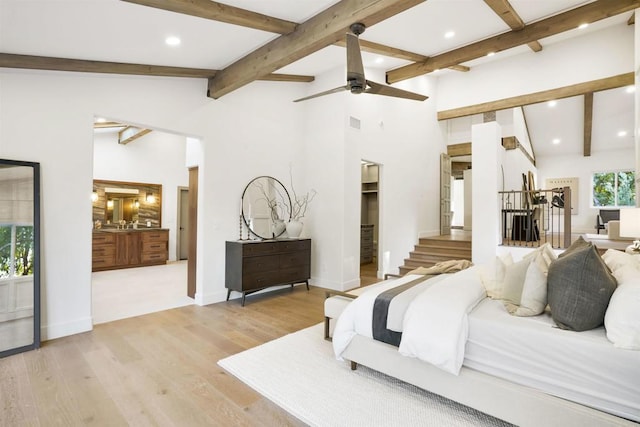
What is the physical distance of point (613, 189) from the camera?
33.0ft

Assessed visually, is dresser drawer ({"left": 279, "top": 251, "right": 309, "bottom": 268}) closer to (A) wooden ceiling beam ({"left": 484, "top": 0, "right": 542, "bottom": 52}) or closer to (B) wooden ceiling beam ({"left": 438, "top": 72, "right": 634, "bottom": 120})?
(A) wooden ceiling beam ({"left": 484, "top": 0, "right": 542, "bottom": 52})

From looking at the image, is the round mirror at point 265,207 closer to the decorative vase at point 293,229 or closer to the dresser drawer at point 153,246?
→ the decorative vase at point 293,229

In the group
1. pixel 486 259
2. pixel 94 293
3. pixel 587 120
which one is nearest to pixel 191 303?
pixel 94 293

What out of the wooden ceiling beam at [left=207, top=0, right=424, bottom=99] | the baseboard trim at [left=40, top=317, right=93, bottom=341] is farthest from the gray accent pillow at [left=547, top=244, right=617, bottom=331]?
the baseboard trim at [left=40, top=317, right=93, bottom=341]

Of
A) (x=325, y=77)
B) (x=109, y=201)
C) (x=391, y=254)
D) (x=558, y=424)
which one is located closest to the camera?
(x=558, y=424)

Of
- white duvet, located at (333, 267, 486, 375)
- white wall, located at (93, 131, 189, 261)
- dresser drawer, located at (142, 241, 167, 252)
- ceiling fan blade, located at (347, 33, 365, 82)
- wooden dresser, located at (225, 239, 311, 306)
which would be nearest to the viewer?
white duvet, located at (333, 267, 486, 375)

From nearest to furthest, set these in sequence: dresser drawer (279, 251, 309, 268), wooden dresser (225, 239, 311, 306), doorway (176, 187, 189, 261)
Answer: wooden dresser (225, 239, 311, 306) → dresser drawer (279, 251, 309, 268) → doorway (176, 187, 189, 261)

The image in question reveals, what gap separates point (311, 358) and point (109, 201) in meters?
7.20

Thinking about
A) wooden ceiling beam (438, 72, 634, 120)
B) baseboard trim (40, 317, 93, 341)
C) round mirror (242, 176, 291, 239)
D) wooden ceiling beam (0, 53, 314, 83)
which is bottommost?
baseboard trim (40, 317, 93, 341)

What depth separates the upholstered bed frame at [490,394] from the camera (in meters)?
1.63

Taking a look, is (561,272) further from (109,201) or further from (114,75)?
(109,201)

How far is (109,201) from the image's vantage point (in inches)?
305

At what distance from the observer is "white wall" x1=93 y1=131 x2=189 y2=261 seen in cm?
762

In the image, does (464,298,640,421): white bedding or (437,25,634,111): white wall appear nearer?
(464,298,640,421): white bedding
